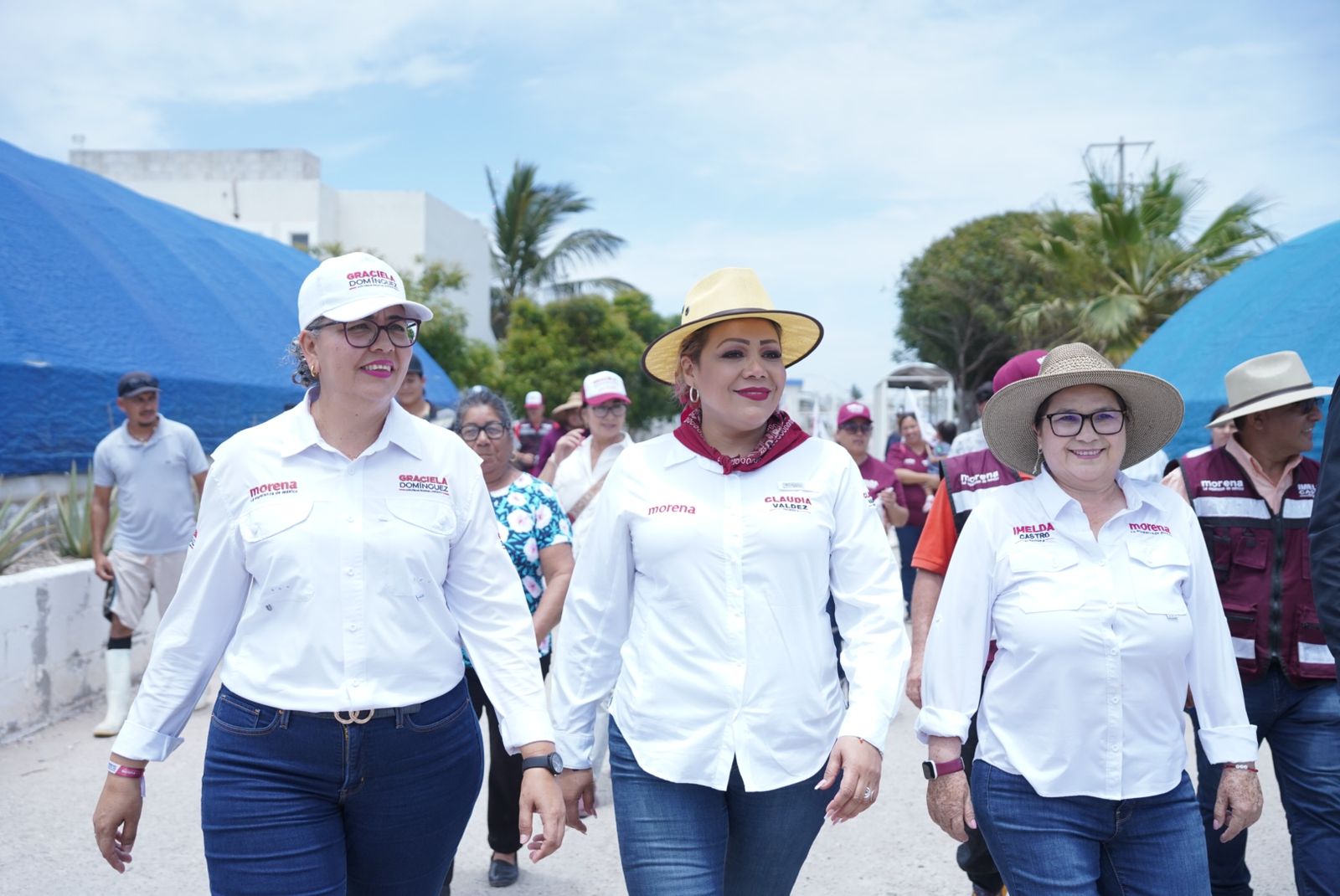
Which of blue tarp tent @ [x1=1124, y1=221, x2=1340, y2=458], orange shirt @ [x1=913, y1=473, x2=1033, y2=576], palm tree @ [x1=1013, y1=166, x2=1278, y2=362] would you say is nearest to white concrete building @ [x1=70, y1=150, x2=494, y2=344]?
palm tree @ [x1=1013, y1=166, x2=1278, y2=362]

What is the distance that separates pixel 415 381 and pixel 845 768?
4389mm

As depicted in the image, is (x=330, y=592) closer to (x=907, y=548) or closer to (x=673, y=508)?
(x=673, y=508)

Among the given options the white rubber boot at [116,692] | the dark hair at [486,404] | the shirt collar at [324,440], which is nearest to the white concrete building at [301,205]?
the white rubber boot at [116,692]

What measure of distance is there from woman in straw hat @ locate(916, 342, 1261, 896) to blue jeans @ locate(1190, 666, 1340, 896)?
0.67m

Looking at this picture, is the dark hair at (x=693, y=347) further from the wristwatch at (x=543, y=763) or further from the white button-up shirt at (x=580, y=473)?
the white button-up shirt at (x=580, y=473)

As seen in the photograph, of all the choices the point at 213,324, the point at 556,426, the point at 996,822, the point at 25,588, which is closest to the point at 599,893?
the point at 996,822

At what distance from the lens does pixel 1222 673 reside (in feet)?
9.62

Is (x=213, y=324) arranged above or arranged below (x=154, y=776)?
above

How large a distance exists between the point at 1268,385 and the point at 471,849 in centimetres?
385

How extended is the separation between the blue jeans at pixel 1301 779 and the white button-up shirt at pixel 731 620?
1.40 metres

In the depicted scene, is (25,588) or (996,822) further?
(25,588)

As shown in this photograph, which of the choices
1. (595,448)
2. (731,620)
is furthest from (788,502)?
(595,448)

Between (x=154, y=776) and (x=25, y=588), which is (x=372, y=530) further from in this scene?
(x=25, y=588)

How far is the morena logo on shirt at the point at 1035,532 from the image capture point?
2918 millimetres
